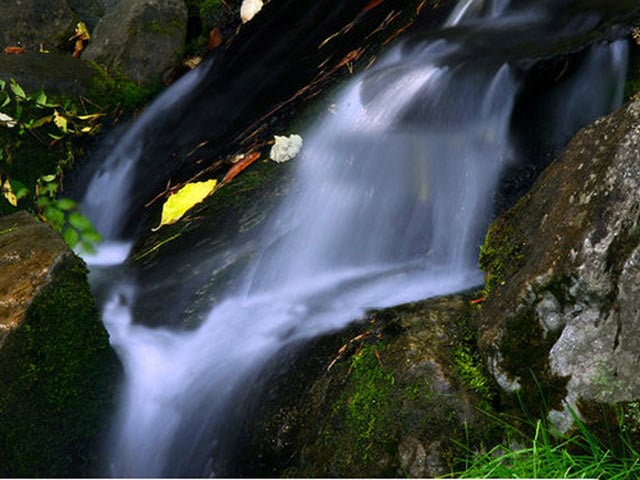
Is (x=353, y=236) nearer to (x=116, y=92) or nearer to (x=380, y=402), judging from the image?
(x=380, y=402)

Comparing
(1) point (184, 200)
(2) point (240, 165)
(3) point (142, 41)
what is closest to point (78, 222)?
(1) point (184, 200)

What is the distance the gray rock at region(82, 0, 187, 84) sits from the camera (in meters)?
5.87

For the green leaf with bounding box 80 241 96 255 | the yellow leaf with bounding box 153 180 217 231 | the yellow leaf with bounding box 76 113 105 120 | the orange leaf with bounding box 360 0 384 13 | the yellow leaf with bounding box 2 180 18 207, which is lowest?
the orange leaf with bounding box 360 0 384 13

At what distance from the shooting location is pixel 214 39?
20.0ft

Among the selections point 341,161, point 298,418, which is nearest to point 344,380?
point 298,418

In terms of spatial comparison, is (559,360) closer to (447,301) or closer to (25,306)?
(447,301)

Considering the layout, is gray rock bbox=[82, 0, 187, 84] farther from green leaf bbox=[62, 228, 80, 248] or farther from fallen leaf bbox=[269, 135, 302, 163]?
fallen leaf bbox=[269, 135, 302, 163]

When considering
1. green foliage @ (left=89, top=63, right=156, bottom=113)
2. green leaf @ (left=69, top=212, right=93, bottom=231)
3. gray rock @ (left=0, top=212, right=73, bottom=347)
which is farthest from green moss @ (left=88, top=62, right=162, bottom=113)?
gray rock @ (left=0, top=212, right=73, bottom=347)

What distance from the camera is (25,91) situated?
5168 millimetres

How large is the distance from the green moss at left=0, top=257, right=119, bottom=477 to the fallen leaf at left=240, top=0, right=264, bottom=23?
3.39 m

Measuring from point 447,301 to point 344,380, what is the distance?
1.70ft

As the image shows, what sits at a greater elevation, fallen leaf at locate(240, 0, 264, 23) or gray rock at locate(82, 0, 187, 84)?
gray rock at locate(82, 0, 187, 84)

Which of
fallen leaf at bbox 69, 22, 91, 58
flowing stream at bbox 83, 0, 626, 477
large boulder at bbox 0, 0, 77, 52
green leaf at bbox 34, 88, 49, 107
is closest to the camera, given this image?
flowing stream at bbox 83, 0, 626, 477

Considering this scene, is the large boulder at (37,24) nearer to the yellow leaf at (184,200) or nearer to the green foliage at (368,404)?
the yellow leaf at (184,200)
